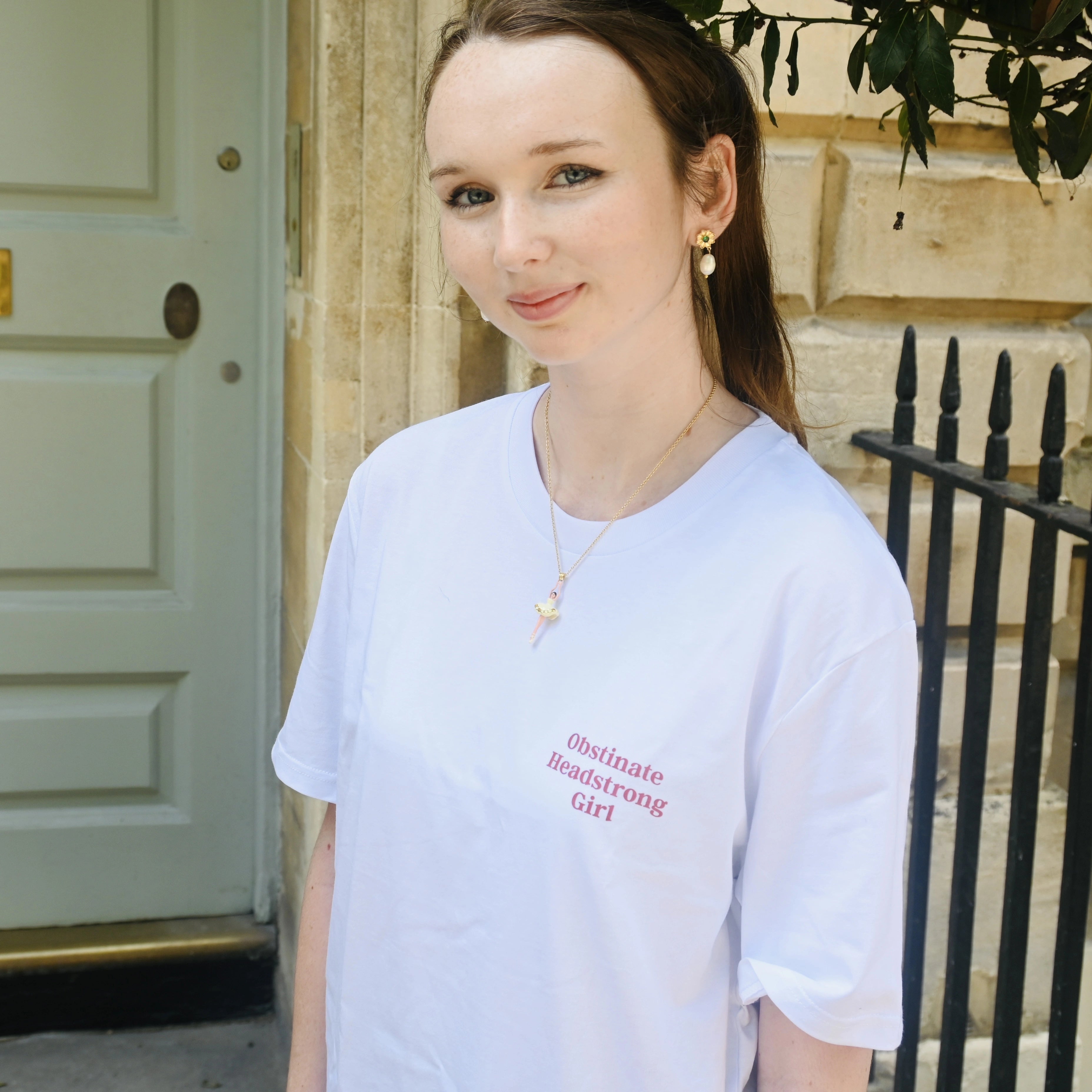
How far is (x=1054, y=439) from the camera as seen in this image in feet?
4.74

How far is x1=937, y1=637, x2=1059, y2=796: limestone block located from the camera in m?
2.09

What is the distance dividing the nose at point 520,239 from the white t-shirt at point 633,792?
244mm

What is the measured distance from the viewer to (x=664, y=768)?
104 cm

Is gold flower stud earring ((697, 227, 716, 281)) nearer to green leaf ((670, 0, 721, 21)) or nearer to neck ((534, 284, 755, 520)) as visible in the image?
neck ((534, 284, 755, 520))

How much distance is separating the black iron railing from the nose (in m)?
0.66

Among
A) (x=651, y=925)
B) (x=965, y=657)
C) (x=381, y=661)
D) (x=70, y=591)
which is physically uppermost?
(x=381, y=661)

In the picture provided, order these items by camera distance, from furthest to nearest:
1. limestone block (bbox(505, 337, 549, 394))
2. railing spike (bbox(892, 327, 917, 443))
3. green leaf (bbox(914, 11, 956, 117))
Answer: limestone block (bbox(505, 337, 549, 394)) → railing spike (bbox(892, 327, 917, 443)) → green leaf (bbox(914, 11, 956, 117))

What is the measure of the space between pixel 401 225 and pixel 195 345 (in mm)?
796

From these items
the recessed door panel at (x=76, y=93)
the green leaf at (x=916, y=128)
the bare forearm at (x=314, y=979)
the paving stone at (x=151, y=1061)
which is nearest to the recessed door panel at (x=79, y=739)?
the paving stone at (x=151, y=1061)

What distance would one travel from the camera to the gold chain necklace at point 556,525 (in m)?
1.15

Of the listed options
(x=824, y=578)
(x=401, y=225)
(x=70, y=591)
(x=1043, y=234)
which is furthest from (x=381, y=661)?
(x=70, y=591)

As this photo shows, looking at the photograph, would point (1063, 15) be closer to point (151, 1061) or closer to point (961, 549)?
point (961, 549)

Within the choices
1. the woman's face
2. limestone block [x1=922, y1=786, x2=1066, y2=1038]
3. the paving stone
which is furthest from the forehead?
the paving stone

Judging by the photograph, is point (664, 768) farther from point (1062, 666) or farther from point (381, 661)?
point (1062, 666)
